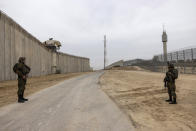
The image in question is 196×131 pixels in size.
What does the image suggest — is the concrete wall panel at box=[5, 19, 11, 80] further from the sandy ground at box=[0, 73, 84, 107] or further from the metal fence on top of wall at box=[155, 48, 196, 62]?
the metal fence on top of wall at box=[155, 48, 196, 62]

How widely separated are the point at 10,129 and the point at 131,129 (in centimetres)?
287

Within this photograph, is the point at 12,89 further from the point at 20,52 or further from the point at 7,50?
the point at 20,52

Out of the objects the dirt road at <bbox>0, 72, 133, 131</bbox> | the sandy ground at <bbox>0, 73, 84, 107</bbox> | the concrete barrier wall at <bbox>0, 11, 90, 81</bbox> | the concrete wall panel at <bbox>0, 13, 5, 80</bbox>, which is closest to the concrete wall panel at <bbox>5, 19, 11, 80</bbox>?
the concrete barrier wall at <bbox>0, 11, 90, 81</bbox>

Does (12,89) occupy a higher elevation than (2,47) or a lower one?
lower

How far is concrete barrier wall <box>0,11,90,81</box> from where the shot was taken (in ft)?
56.2

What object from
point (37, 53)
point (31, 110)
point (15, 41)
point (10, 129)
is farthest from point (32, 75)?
point (10, 129)

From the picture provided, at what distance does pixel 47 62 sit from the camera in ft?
110

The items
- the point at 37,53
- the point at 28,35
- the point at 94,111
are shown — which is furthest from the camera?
the point at 37,53

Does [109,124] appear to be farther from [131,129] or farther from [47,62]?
[47,62]

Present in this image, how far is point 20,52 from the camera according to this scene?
2098cm

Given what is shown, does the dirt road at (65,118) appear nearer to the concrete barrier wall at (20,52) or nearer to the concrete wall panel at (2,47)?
the concrete wall panel at (2,47)

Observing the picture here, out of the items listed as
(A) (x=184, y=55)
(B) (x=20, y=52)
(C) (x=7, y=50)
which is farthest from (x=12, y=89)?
(A) (x=184, y=55)

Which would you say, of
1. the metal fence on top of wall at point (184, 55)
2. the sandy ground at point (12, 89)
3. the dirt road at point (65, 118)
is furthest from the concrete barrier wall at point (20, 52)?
the metal fence on top of wall at point (184, 55)

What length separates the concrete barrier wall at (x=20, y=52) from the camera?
17.1m
